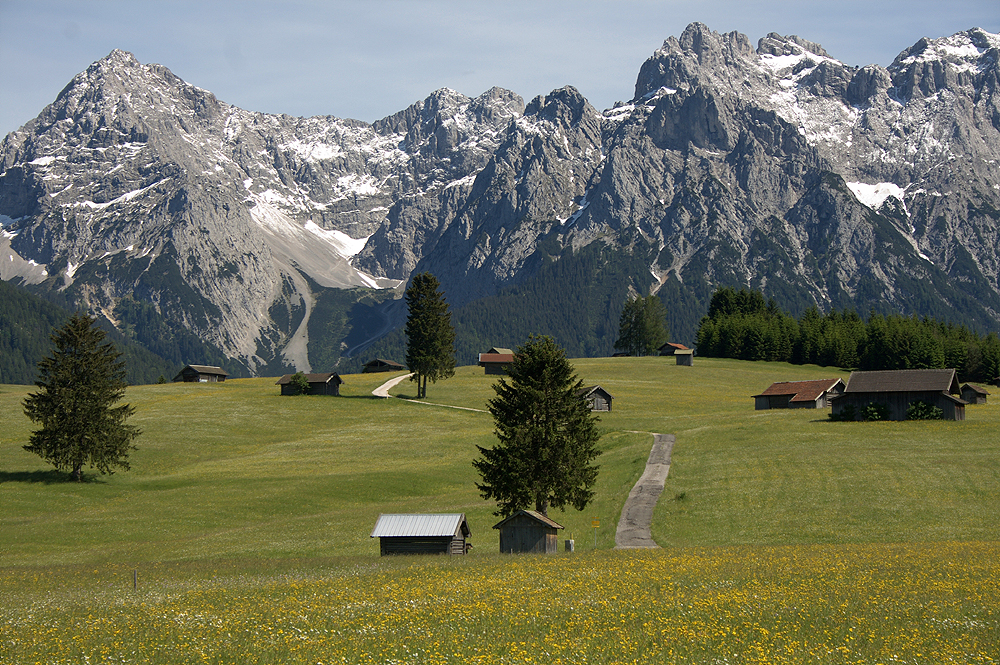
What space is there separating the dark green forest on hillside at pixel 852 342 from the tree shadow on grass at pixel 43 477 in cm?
12998

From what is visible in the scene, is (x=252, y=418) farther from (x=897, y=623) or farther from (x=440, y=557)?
(x=897, y=623)

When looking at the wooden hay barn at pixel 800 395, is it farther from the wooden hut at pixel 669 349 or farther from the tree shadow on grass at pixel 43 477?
the tree shadow on grass at pixel 43 477

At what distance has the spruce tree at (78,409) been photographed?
222 feet

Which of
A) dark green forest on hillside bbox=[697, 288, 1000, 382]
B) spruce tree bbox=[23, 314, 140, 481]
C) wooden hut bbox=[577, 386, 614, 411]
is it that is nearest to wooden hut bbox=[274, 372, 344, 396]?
wooden hut bbox=[577, 386, 614, 411]

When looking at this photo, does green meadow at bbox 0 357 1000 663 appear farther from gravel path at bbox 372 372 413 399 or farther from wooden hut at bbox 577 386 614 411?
gravel path at bbox 372 372 413 399

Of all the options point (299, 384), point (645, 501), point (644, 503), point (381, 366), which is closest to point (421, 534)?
point (644, 503)

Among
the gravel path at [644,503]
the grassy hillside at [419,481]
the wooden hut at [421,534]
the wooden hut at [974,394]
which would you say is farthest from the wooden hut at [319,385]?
the wooden hut at [974,394]

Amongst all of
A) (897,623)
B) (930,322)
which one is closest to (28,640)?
(897,623)

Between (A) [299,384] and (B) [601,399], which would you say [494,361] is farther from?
(B) [601,399]

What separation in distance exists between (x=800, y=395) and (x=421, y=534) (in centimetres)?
7307

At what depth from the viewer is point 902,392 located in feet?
281

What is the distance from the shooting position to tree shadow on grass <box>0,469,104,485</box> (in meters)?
66.6

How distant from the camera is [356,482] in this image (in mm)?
69625

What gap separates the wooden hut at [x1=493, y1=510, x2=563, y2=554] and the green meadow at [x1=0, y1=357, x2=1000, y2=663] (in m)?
2.42
